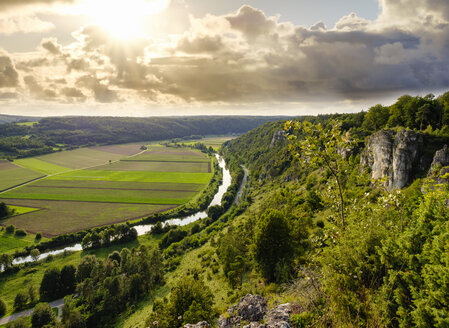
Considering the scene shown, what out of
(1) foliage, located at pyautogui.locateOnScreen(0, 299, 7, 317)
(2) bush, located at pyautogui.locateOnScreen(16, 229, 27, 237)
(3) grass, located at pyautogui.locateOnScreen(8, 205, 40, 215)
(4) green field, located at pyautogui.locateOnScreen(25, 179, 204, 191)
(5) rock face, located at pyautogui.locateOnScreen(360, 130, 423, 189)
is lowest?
(1) foliage, located at pyautogui.locateOnScreen(0, 299, 7, 317)

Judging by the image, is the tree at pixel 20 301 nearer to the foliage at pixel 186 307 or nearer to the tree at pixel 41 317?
the tree at pixel 41 317

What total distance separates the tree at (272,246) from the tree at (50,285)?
177 ft

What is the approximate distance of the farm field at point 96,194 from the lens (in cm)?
9281

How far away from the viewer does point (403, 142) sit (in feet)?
178

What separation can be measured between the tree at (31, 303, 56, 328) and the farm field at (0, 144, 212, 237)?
145ft

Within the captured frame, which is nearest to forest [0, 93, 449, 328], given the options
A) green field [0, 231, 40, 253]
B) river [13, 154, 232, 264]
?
river [13, 154, 232, 264]

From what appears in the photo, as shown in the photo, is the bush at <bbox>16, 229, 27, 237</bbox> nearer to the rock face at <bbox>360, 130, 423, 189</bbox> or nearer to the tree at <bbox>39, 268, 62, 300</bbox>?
the tree at <bbox>39, 268, 62, 300</bbox>

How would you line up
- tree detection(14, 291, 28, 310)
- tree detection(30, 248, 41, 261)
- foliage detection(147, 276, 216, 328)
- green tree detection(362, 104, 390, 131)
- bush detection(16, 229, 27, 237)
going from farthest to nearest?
green tree detection(362, 104, 390, 131) < bush detection(16, 229, 27, 237) < tree detection(30, 248, 41, 261) < tree detection(14, 291, 28, 310) < foliage detection(147, 276, 216, 328)

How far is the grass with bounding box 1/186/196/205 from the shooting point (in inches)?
4582

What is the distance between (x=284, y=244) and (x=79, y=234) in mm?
78803

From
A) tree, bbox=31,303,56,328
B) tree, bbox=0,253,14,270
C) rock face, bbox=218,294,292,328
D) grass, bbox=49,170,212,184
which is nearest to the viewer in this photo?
rock face, bbox=218,294,292,328

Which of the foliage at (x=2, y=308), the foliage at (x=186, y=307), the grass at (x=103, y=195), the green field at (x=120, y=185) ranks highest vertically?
the foliage at (x=186, y=307)

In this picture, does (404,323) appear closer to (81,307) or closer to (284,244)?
(284,244)

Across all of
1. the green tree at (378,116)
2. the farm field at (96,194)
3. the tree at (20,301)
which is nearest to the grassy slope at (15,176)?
the farm field at (96,194)
